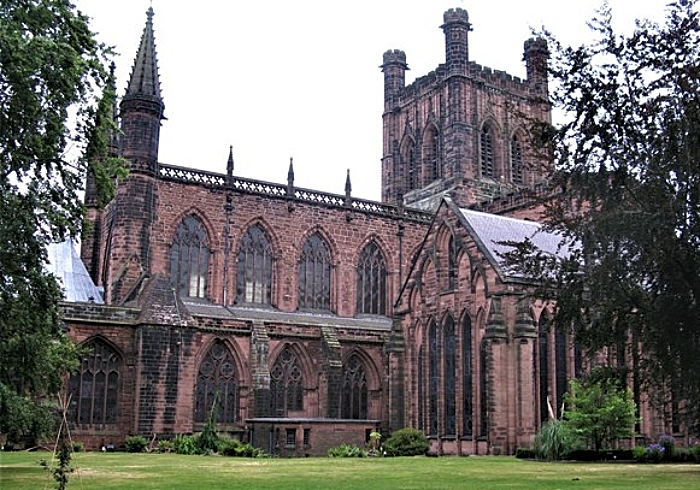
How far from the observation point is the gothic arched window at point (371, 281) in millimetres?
52719

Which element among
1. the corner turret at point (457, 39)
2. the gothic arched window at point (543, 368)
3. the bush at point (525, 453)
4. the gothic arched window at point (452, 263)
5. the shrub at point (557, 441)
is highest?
the corner turret at point (457, 39)

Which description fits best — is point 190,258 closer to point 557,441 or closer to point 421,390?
point 421,390

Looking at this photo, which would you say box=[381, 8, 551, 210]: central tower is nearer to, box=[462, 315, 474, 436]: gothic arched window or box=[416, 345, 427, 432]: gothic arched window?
box=[416, 345, 427, 432]: gothic arched window

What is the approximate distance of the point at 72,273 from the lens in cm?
4528

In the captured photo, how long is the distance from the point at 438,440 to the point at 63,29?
2572 cm

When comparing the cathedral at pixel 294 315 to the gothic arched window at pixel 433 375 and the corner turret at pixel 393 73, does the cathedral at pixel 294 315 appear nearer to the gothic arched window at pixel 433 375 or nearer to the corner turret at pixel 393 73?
the gothic arched window at pixel 433 375

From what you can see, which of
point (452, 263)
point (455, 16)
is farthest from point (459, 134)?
point (452, 263)

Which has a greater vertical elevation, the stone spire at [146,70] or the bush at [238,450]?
the stone spire at [146,70]

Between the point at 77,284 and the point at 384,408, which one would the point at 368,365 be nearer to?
the point at 384,408

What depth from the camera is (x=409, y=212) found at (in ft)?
182

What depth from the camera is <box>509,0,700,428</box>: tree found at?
54.5ft

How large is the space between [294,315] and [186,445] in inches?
582

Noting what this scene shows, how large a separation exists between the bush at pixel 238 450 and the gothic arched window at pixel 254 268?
47.5 feet

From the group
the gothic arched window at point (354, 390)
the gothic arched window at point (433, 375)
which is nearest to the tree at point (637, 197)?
the gothic arched window at point (433, 375)
